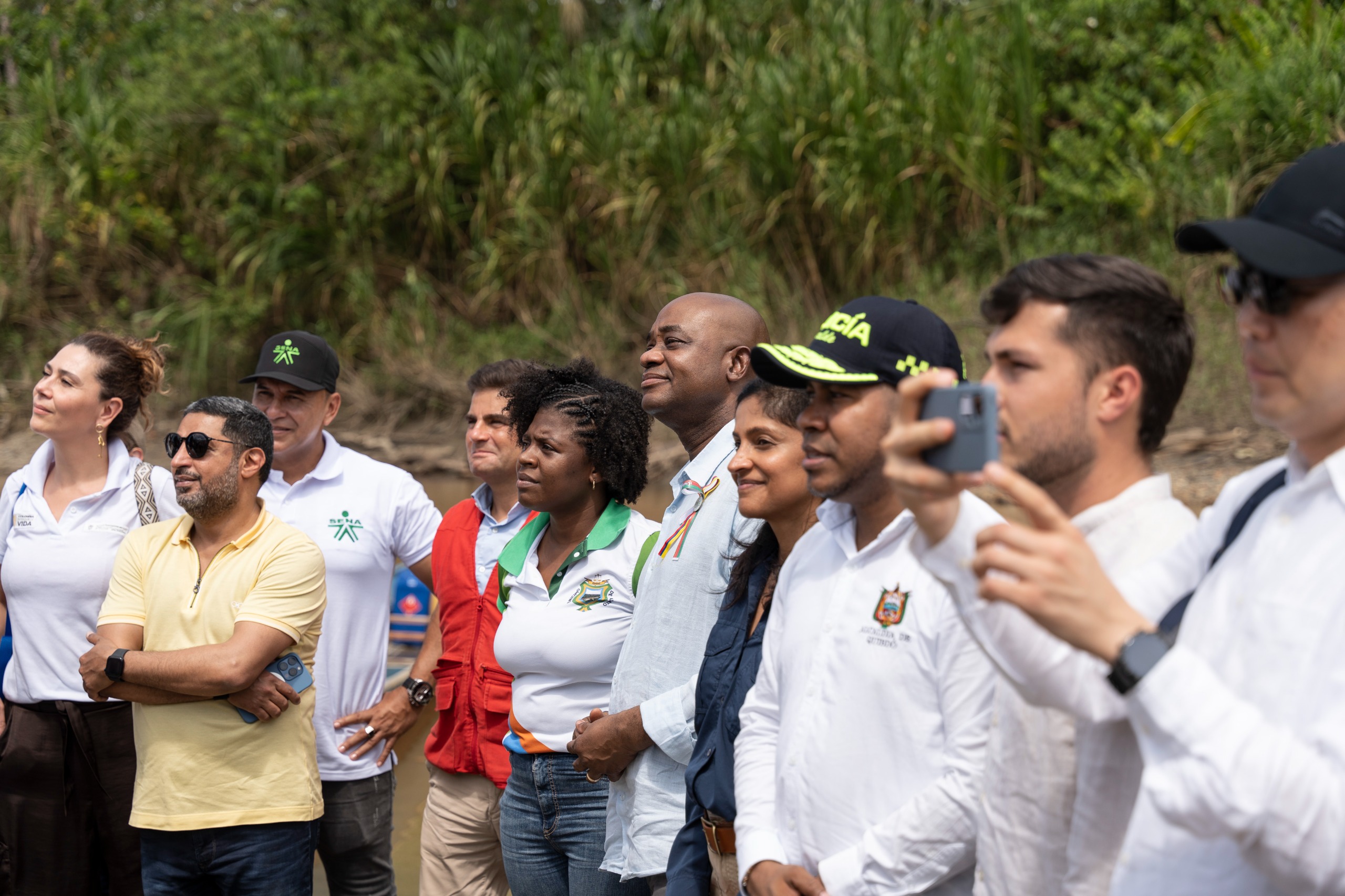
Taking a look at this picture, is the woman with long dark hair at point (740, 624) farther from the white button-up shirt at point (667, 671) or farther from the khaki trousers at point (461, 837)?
the khaki trousers at point (461, 837)

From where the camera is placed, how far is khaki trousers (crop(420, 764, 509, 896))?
3.49m

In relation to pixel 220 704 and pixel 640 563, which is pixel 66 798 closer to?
pixel 220 704

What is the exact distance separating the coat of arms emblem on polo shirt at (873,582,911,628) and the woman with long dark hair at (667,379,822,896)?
0.41m

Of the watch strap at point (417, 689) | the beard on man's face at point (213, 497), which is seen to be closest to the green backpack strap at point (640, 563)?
the watch strap at point (417, 689)

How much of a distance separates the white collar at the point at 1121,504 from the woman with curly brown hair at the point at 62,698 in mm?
2947

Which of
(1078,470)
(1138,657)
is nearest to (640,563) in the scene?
(1078,470)

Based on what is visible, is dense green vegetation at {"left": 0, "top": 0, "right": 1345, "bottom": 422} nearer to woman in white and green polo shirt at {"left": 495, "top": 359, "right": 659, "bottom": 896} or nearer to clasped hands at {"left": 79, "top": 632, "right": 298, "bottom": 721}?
woman in white and green polo shirt at {"left": 495, "top": 359, "right": 659, "bottom": 896}

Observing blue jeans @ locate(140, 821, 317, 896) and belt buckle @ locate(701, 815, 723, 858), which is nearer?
belt buckle @ locate(701, 815, 723, 858)

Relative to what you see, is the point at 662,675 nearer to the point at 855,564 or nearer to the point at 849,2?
the point at 855,564

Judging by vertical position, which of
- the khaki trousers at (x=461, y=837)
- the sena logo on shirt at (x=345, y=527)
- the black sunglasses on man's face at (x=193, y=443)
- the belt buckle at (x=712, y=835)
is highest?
the black sunglasses on man's face at (x=193, y=443)

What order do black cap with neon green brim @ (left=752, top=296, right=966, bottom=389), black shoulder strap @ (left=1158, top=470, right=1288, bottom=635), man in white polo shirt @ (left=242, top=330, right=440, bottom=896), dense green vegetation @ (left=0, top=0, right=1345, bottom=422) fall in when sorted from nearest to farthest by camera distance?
black shoulder strap @ (left=1158, top=470, right=1288, bottom=635)
black cap with neon green brim @ (left=752, top=296, right=966, bottom=389)
man in white polo shirt @ (left=242, top=330, right=440, bottom=896)
dense green vegetation @ (left=0, top=0, right=1345, bottom=422)

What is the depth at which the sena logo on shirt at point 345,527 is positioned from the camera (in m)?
3.68

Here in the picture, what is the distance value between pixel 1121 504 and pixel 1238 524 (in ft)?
0.77

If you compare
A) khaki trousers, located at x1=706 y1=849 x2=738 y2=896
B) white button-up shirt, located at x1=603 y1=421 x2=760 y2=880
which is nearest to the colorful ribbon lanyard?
white button-up shirt, located at x1=603 y1=421 x2=760 y2=880
